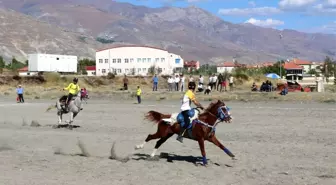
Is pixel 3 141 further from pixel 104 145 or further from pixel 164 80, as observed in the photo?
pixel 164 80

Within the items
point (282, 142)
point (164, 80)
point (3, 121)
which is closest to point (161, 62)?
point (164, 80)

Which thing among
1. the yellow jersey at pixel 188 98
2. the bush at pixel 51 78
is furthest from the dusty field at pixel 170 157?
the bush at pixel 51 78

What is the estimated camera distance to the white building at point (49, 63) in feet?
295

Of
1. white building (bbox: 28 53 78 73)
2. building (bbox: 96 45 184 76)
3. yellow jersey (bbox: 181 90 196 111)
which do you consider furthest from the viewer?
building (bbox: 96 45 184 76)

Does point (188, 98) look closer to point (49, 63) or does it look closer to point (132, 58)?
point (49, 63)

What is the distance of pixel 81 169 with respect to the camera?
38.3 feet

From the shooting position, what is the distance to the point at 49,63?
91625 millimetres

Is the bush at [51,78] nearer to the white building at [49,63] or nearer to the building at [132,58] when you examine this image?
the white building at [49,63]

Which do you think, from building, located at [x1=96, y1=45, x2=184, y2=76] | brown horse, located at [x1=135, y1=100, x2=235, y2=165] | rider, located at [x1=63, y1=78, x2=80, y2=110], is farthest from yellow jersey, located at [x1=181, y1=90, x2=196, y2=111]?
building, located at [x1=96, y1=45, x2=184, y2=76]

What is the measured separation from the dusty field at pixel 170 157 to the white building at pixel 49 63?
70.1m

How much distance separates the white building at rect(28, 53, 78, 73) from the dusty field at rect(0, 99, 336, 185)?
70.1 metres

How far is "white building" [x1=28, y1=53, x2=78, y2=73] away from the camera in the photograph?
8994cm

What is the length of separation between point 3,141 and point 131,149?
4604 millimetres

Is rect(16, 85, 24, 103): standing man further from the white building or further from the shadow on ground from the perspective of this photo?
the white building
